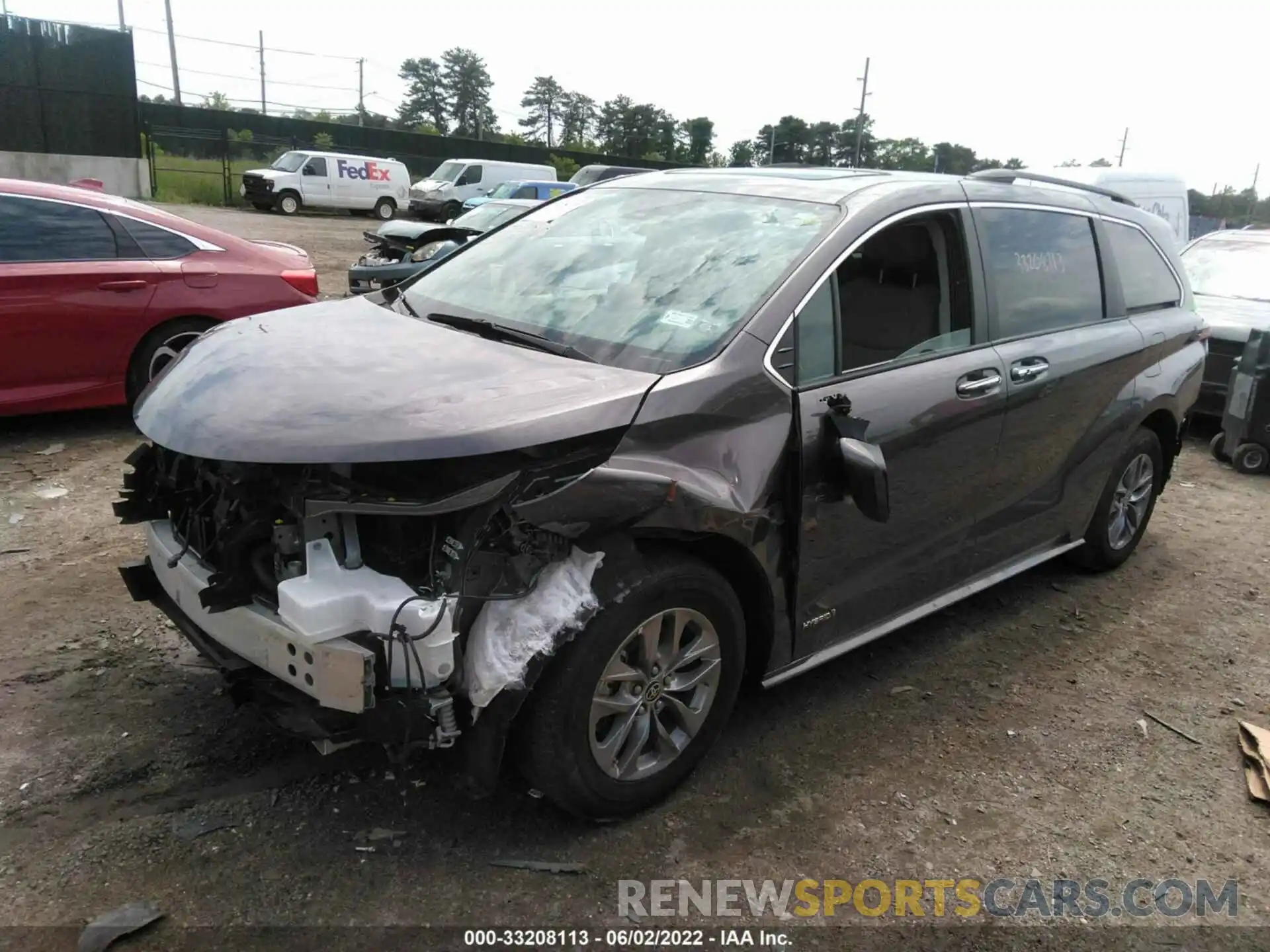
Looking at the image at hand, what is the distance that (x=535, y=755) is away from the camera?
2.48m

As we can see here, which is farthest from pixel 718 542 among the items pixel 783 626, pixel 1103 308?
pixel 1103 308

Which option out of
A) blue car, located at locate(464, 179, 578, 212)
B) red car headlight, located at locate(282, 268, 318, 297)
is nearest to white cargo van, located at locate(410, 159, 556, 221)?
blue car, located at locate(464, 179, 578, 212)

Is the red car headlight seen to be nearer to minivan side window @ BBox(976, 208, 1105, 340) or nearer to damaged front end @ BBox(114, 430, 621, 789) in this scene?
damaged front end @ BBox(114, 430, 621, 789)

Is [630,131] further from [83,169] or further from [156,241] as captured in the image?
[156,241]

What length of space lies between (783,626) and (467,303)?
1632mm

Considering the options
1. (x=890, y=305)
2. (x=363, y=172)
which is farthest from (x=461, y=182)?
(x=890, y=305)

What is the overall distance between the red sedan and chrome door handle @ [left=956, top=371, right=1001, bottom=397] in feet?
14.7

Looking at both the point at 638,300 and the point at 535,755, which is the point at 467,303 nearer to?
the point at 638,300

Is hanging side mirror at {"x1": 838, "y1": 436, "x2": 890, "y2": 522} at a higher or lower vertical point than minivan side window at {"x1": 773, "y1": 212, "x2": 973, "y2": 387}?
lower

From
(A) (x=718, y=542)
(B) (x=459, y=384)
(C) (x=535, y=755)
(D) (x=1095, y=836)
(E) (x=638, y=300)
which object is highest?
(E) (x=638, y=300)

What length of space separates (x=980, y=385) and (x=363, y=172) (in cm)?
2948

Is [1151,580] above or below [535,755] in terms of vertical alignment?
below

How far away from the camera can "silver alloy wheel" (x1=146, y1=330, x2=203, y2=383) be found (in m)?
6.02

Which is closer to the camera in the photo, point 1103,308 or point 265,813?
point 265,813
